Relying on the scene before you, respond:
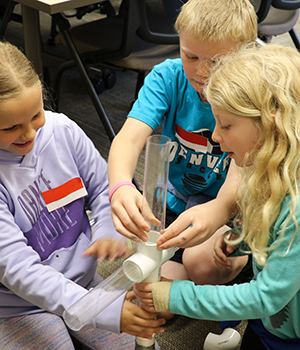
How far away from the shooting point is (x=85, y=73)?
1793mm

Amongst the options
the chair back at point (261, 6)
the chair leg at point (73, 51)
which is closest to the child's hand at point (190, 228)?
the chair leg at point (73, 51)

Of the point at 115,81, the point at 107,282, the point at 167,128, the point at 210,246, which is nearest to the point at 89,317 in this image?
the point at 107,282

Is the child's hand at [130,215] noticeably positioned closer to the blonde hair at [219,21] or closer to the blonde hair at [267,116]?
the blonde hair at [267,116]

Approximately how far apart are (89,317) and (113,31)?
154cm

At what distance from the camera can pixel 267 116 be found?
2.41 feet

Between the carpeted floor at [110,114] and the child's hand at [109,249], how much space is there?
362mm

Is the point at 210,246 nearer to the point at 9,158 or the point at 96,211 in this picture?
the point at 96,211

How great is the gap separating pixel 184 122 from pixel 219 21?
0.30 m

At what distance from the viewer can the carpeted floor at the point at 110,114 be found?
1.18 metres

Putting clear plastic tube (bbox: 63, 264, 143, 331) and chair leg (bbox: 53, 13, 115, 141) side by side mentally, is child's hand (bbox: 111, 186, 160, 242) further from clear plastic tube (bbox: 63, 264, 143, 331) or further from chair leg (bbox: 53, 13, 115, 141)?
chair leg (bbox: 53, 13, 115, 141)

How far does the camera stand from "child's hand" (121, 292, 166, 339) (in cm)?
87

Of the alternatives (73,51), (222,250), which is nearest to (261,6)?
(73,51)

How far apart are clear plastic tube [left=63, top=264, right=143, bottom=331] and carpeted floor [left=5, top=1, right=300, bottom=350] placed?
1.65 feet

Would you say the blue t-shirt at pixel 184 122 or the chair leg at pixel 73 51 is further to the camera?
the chair leg at pixel 73 51
